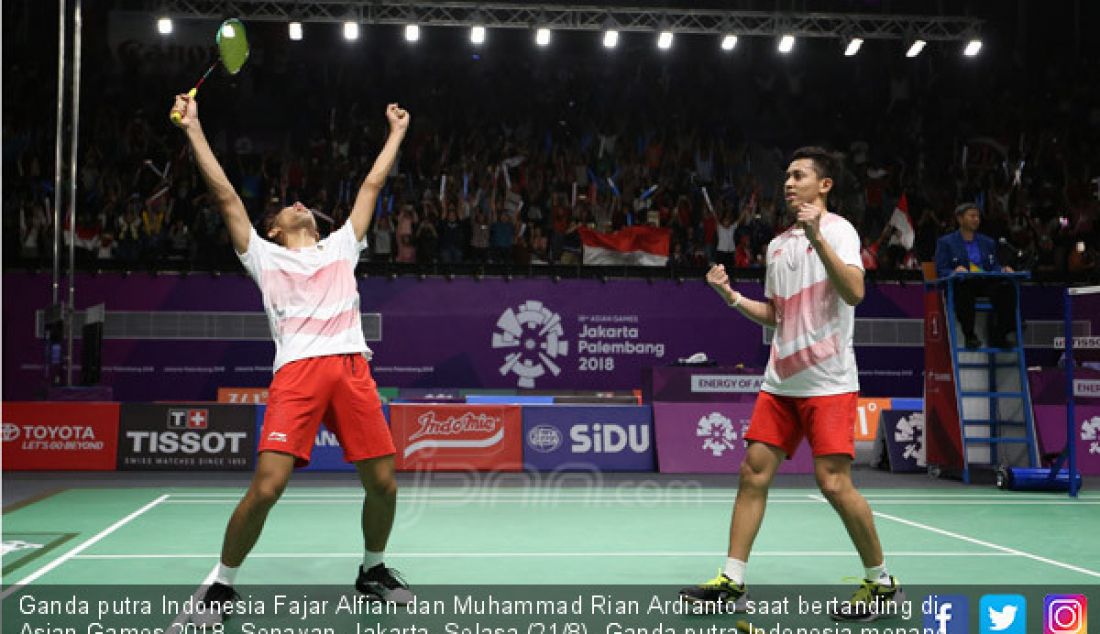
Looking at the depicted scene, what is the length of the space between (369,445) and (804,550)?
139 inches

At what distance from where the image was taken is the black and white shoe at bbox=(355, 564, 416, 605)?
5465 millimetres

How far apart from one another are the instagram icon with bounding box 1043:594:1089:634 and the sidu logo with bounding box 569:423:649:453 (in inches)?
336

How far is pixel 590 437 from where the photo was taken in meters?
14.1

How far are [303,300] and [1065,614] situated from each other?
3.88 m

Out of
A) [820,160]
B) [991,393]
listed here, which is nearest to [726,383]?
[991,393]

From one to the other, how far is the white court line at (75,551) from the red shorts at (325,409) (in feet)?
5.95

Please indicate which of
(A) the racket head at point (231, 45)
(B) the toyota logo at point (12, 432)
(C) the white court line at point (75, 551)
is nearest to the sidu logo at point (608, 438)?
(C) the white court line at point (75, 551)

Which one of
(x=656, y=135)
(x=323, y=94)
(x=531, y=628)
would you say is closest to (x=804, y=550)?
(x=531, y=628)

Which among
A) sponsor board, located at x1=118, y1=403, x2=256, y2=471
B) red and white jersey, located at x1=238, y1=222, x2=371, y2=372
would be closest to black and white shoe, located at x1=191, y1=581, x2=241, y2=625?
red and white jersey, located at x1=238, y1=222, x2=371, y2=372

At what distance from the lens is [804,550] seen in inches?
294

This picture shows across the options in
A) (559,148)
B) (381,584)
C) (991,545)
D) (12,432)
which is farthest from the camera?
(559,148)

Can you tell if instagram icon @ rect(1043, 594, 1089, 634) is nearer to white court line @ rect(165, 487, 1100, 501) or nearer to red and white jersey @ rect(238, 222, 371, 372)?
red and white jersey @ rect(238, 222, 371, 372)

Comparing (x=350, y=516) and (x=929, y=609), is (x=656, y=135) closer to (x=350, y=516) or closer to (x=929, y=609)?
(x=350, y=516)

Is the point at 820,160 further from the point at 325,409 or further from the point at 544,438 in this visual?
the point at 544,438
